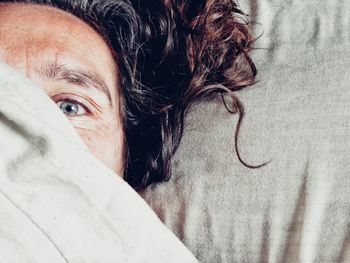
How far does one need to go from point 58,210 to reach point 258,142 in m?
0.36

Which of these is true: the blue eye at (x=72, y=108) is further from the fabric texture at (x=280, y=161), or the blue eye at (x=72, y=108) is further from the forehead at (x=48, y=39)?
the fabric texture at (x=280, y=161)

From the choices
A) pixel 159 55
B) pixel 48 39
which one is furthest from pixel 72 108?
pixel 159 55

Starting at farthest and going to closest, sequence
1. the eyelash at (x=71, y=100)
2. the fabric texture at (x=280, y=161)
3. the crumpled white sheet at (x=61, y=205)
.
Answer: the eyelash at (x=71, y=100), the fabric texture at (x=280, y=161), the crumpled white sheet at (x=61, y=205)

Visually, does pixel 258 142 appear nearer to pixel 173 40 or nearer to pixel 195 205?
pixel 195 205

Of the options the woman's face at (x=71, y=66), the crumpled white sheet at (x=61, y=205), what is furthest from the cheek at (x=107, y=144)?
the crumpled white sheet at (x=61, y=205)

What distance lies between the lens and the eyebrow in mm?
939

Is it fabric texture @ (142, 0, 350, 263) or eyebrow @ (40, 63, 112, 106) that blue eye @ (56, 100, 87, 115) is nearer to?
eyebrow @ (40, 63, 112, 106)

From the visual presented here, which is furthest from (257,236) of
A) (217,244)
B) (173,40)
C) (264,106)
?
(173,40)

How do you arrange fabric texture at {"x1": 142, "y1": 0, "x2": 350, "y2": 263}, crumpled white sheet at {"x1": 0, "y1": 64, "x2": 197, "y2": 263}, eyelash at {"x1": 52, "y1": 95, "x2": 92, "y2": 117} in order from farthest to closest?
eyelash at {"x1": 52, "y1": 95, "x2": 92, "y2": 117}
fabric texture at {"x1": 142, "y1": 0, "x2": 350, "y2": 263}
crumpled white sheet at {"x1": 0, "y1": 64, "x2": 197, "y2": 263}

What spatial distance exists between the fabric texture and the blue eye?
168mm

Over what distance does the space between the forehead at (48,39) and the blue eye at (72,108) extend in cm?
6

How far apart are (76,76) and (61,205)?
0.35 meters

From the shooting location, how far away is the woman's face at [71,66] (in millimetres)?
939

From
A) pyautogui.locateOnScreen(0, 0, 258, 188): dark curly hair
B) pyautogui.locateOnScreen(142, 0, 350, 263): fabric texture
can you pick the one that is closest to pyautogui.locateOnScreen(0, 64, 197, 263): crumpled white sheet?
pyautogui.locateOnScreen(142, 0, 350, 263): fabric texture
